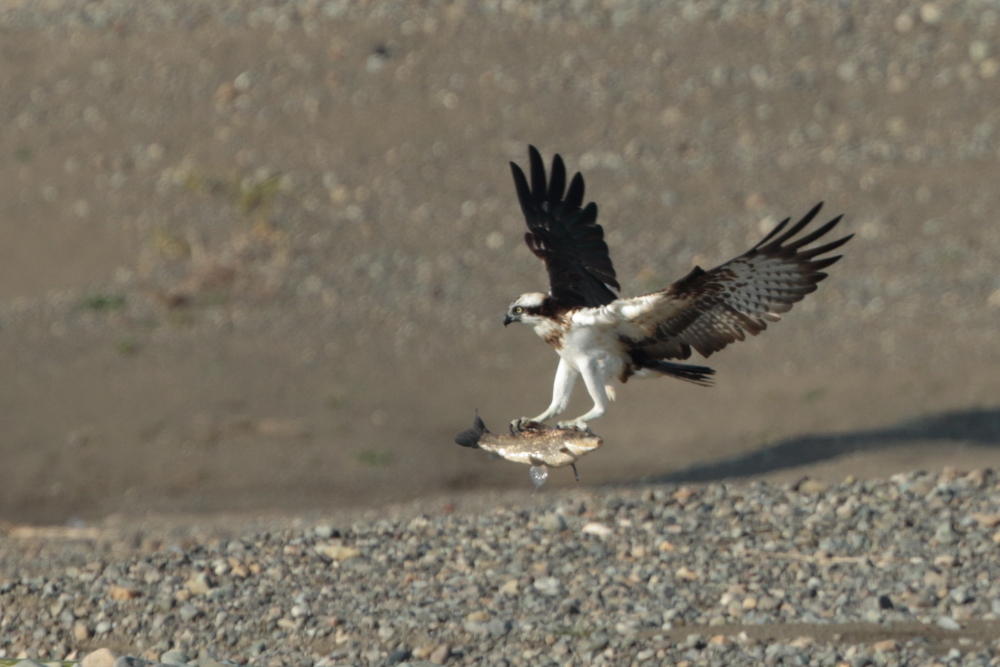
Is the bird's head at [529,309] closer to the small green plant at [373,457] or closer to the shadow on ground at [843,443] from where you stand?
the shadow on ground at [843,443]

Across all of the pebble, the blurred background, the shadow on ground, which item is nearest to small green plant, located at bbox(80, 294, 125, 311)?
the blurred background

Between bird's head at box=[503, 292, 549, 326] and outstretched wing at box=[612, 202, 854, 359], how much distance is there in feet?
1.48

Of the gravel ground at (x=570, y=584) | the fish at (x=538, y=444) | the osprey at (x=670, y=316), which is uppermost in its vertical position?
the osprey at (x=670, y=316)

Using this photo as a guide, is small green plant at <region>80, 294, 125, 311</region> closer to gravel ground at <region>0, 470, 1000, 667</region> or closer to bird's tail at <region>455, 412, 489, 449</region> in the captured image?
gravel ground at <region>0, 470, 1000, 667</region>

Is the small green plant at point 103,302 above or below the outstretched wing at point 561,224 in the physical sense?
above

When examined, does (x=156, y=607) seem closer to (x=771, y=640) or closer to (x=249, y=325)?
(x=771, y=640)

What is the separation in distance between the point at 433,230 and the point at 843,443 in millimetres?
6191

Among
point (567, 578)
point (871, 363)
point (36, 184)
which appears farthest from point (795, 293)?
point (36, 184)

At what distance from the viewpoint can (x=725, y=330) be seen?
24.1 feet

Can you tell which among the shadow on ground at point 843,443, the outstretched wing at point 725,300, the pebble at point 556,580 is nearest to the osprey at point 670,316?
the outstretched wing at point 725,300

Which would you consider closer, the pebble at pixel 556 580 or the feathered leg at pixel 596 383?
the feathered leg at pixel 596 383

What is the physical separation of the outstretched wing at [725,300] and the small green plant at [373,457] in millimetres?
5786

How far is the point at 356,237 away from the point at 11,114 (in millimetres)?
5653

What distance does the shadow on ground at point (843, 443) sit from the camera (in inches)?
483
